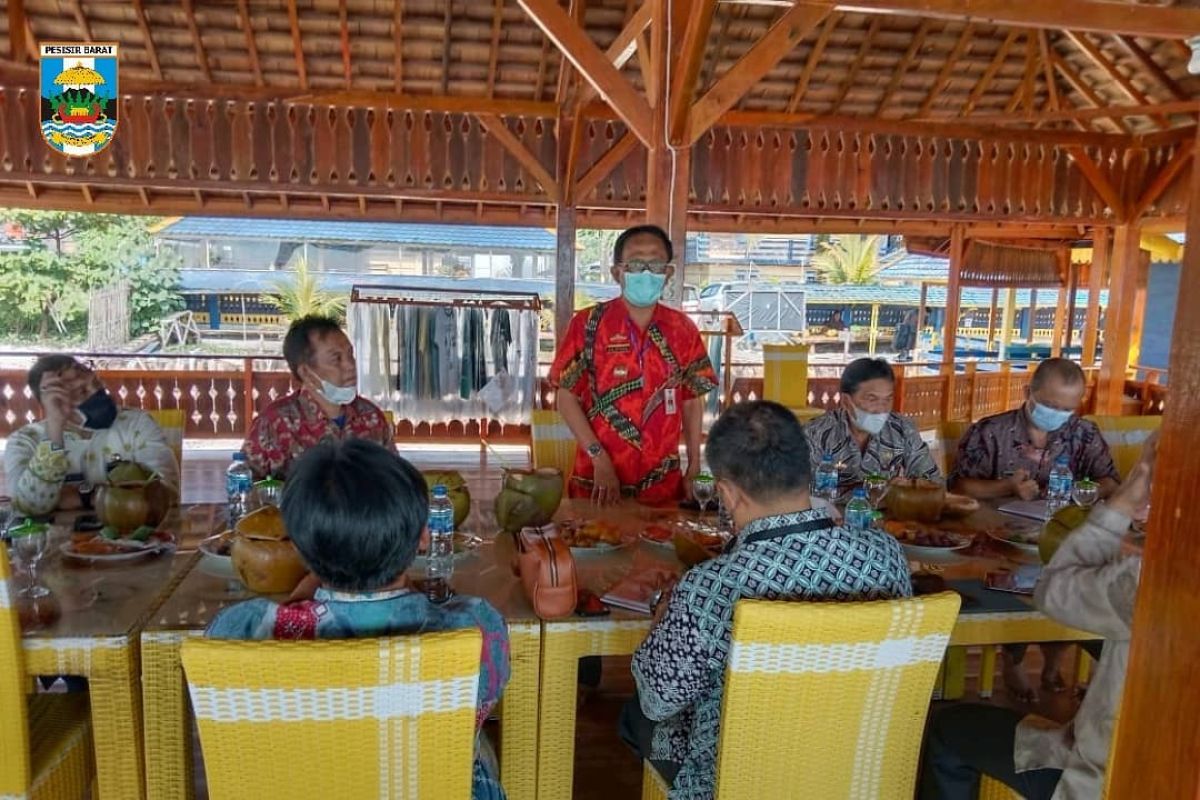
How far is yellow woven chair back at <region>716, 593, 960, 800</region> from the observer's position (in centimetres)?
129

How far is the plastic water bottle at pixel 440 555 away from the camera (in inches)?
69.8

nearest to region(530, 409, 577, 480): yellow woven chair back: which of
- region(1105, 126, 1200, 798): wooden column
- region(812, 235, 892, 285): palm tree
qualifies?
region(1105, 126, 1200, 798): wooden column

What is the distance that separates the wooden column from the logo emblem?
7.27 metres

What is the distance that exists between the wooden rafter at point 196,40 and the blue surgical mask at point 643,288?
5.15 m

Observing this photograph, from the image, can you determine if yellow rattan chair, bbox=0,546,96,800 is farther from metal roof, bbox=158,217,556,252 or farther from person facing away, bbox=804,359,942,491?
metal roof, bbox=158,217,556,252

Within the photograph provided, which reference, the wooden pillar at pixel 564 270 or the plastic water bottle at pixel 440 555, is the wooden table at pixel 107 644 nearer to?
the plastic water bottle at pixel 440 555

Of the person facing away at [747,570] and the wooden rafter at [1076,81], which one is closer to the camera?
the person facing away at [747,570]

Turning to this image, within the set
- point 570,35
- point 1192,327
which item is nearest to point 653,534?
point 1192,327

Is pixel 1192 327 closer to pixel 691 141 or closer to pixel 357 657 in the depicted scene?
pixel 357 657

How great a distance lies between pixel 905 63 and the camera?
7.39 m

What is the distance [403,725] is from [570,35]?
380 centimetres

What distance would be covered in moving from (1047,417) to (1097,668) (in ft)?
5.61

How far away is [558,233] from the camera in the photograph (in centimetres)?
768

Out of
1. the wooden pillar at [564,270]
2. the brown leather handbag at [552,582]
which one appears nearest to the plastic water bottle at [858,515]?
the brown leather handbag at [552,582]
